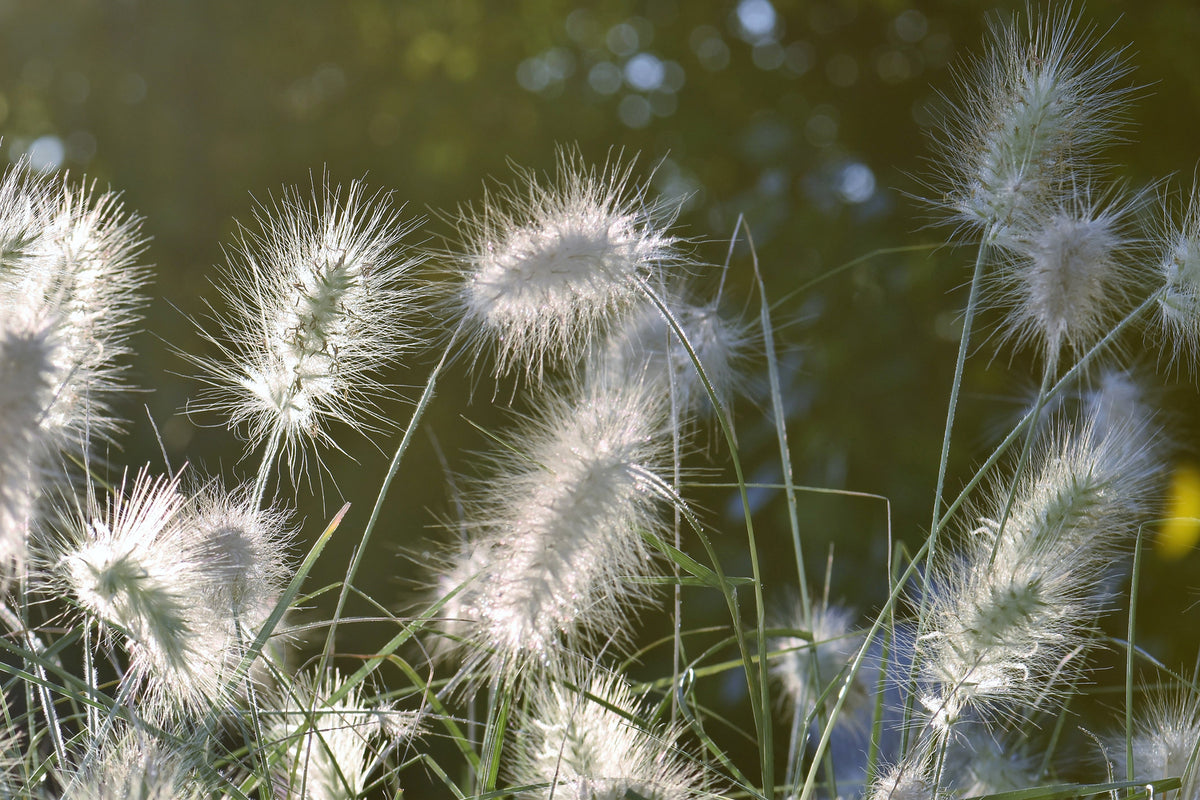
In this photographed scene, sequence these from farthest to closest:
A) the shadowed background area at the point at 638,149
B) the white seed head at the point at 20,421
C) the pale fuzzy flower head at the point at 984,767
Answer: the shadowed background area at the point at 638,149 → the pale fuzzy flower head at the point at 984,767 → the white seed head at the point at 20,421

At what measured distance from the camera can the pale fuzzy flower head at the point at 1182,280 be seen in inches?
18.4

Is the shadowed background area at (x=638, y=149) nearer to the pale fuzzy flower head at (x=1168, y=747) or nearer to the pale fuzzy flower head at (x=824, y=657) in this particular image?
the pale fuzzy flower head at (x=824, y=657)

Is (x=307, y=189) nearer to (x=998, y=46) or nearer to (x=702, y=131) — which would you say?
(x=702, y=131)

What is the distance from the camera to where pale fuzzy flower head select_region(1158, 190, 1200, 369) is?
0.47 m

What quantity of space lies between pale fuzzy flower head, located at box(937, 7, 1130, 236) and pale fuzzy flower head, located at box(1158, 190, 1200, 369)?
6 cm

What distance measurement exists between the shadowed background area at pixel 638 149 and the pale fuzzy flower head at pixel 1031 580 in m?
0.59

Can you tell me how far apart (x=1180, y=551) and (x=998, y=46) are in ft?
2.66

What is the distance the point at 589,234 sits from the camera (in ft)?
1.50

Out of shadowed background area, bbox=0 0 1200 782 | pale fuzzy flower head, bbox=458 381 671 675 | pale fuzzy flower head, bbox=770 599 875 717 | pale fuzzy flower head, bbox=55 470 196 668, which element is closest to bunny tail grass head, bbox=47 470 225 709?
pale fuzzy flower head, bbox=55 470 196 668

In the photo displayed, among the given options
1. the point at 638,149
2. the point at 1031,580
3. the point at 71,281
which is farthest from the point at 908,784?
Answer: the point at 638,149

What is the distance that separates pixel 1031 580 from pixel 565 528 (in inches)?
7.7

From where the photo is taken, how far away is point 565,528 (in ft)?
1.25

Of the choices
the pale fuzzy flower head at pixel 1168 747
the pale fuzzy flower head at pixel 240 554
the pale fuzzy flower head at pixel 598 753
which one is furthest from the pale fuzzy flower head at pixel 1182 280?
the pale fuzzy flower head at pixel 240 554

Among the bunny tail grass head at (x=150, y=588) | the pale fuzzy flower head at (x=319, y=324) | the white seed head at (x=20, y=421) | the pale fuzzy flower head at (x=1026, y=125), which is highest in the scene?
the pale fuzzy flower head at (x=1026, y=125)
